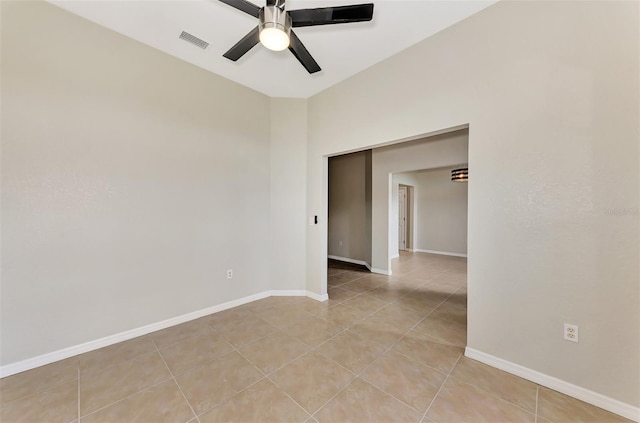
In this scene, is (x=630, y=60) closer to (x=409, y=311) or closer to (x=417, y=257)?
(x=409, y=311)

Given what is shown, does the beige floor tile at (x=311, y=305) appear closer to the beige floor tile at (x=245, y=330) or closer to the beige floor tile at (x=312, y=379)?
the beige floor tile at (x=245, y=330)

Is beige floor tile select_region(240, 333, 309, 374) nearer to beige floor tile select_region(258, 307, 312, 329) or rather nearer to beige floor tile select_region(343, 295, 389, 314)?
beige floor tile select_region(258, 307, 312, 329)

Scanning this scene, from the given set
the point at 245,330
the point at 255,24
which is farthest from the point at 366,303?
the point at 255,24

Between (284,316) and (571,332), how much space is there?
8.68 ft

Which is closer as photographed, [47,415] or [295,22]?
[47,415]

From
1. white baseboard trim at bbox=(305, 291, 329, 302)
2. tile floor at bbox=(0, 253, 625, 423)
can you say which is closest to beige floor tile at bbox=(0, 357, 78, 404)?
tile floor at bbox=(0, 253, 625, 423)

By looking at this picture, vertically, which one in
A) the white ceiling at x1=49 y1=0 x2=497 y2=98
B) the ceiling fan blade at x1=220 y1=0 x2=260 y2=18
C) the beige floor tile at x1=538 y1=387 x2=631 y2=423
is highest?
the white ceiling at x1=49 y1=0 x2=497 y2=98

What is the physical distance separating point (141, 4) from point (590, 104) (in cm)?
366

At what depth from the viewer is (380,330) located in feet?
8.68

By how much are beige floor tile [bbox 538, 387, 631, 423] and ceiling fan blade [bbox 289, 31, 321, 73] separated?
3.13 meters

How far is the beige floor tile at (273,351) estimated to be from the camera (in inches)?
80.4

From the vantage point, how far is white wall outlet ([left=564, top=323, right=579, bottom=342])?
1688mm

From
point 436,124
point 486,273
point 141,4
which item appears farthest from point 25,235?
point 486,273

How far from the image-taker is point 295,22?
1.76 m
